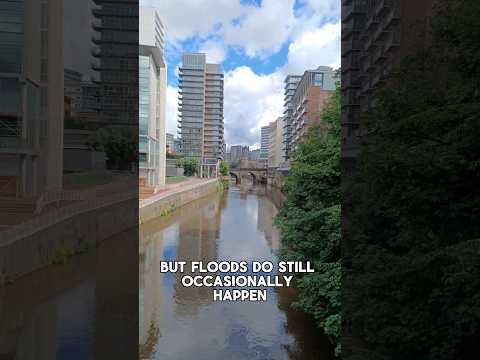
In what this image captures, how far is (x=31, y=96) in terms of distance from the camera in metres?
11.6

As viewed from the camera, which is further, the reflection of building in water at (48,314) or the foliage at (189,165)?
the foliage at (189,165)

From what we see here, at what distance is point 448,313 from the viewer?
1.95 meters

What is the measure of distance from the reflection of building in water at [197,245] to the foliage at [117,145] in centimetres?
298

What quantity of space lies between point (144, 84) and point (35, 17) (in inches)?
278

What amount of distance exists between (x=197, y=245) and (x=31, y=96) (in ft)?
19.4

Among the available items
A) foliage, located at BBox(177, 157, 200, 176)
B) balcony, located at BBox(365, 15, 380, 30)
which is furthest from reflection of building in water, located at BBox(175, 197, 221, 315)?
foliage, located at BBox(177, 157, 200, 176)

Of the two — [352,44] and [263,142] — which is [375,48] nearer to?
[352,44]

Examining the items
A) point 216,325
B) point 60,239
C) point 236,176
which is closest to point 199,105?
point 236,176


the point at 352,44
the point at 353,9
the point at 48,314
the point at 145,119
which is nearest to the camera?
the point at 48,314

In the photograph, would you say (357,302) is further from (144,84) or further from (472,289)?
(144,84)

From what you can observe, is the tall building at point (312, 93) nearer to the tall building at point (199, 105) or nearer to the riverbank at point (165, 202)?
the riverbank at point (165, 202)

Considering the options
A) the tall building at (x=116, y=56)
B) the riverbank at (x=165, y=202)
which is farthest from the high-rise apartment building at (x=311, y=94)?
the tall building at (x=116, y=56)

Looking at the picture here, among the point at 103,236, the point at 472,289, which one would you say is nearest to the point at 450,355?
the point at 472,289

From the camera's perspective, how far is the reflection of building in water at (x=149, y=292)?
5461mm
